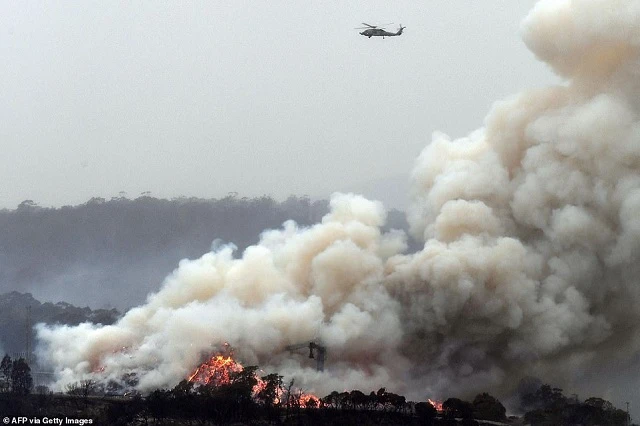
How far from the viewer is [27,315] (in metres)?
126

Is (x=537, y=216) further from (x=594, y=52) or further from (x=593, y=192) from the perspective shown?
(x=594, y=52)

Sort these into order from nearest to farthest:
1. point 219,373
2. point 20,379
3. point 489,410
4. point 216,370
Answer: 1. point 489,410
2. point 219,373
3. point 216,370
4. point 20,379

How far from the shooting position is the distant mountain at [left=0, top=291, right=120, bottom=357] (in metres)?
117

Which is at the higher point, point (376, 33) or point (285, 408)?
point (376, 33)

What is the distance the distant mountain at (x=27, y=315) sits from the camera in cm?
11656

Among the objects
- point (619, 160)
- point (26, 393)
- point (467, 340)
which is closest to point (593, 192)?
point (619, 160)

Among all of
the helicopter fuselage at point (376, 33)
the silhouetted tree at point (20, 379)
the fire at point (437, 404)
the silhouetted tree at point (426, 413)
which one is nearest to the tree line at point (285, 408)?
the silhouetted tree at point (426, 413)

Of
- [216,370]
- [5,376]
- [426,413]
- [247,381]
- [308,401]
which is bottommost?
[426,413]

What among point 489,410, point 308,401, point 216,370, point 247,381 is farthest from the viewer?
point 216,370

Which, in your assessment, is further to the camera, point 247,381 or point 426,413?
point 247,381

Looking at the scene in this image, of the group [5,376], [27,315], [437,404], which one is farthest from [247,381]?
[27,315]

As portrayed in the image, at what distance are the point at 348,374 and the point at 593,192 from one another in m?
20.4

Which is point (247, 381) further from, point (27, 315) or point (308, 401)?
point (27, 315)

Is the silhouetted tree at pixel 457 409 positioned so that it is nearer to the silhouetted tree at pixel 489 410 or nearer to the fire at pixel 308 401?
the silhouetted tree at pixel 489 410
